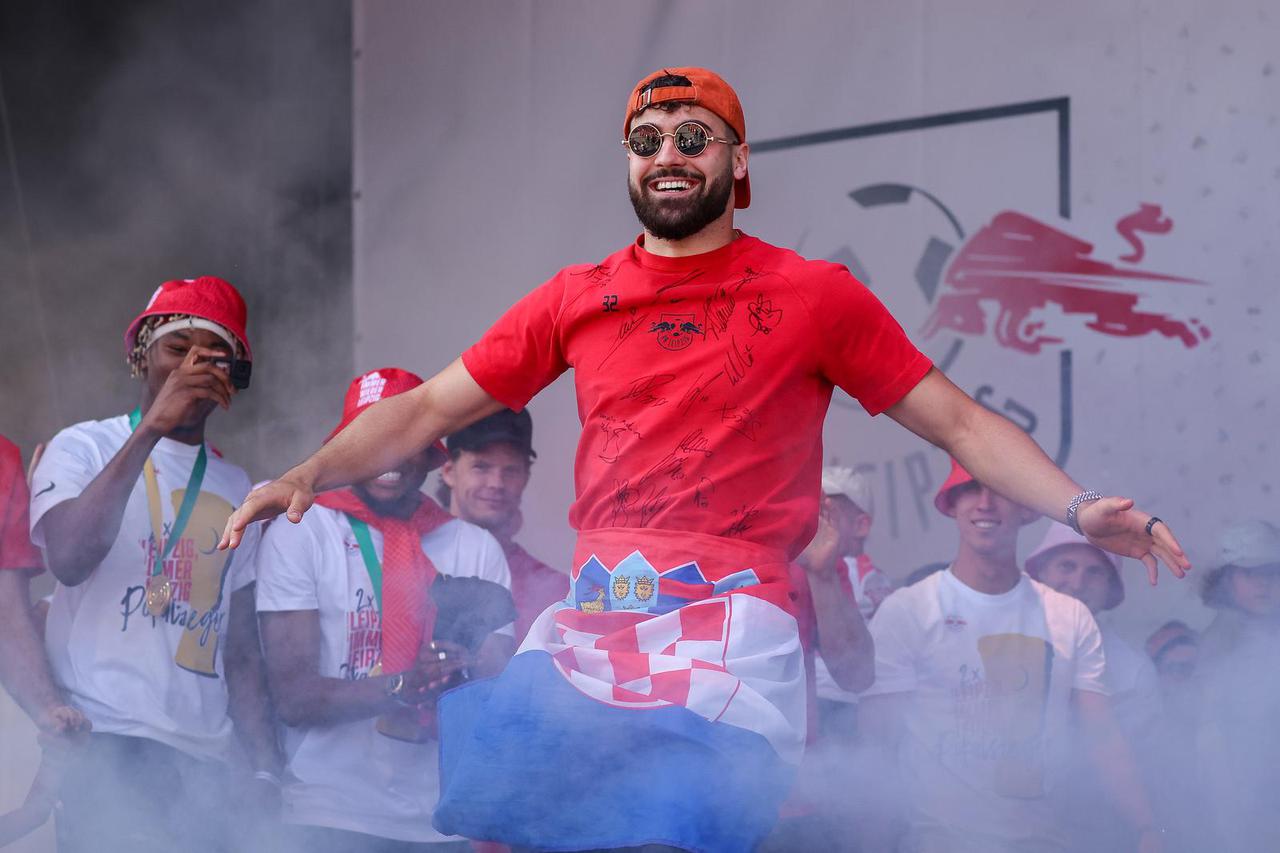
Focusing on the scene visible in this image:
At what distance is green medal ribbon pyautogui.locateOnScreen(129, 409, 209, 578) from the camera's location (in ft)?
11.4

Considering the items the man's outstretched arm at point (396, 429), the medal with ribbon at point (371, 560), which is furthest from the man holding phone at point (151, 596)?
the man's outstretched arm at point (396, 429)

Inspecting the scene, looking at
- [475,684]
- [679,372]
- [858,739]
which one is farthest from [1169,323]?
[475,684]

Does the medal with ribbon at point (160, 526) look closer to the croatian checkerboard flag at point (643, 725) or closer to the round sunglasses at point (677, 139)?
the croatian checkerboard flag at point (643, 725)

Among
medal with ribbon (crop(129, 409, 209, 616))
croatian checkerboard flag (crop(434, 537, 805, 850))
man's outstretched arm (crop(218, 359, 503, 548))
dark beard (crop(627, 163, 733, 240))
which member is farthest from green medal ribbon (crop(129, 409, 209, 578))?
dark beard (crop(627, 163, 733, 240))

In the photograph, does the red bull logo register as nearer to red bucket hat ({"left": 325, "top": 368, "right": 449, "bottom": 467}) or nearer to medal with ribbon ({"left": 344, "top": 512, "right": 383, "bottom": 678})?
red bucket hat ({"left": 325, "top": 368, "right": 449, "bottom": 467})

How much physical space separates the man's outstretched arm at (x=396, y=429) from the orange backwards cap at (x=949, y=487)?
194cm

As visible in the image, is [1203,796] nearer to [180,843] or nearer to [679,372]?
[679,372]

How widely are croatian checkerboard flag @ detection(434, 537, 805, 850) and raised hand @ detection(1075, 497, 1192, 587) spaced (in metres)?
0.56

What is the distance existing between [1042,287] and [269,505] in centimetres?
296

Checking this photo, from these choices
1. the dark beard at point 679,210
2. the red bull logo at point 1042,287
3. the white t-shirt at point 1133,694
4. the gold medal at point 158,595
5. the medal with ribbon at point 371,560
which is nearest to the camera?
the dark beard at point 679,210

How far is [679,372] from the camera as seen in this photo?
2.43 metres

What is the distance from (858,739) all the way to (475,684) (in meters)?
1.84

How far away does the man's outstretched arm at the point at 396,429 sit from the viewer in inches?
103

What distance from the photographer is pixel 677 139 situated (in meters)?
2.56
